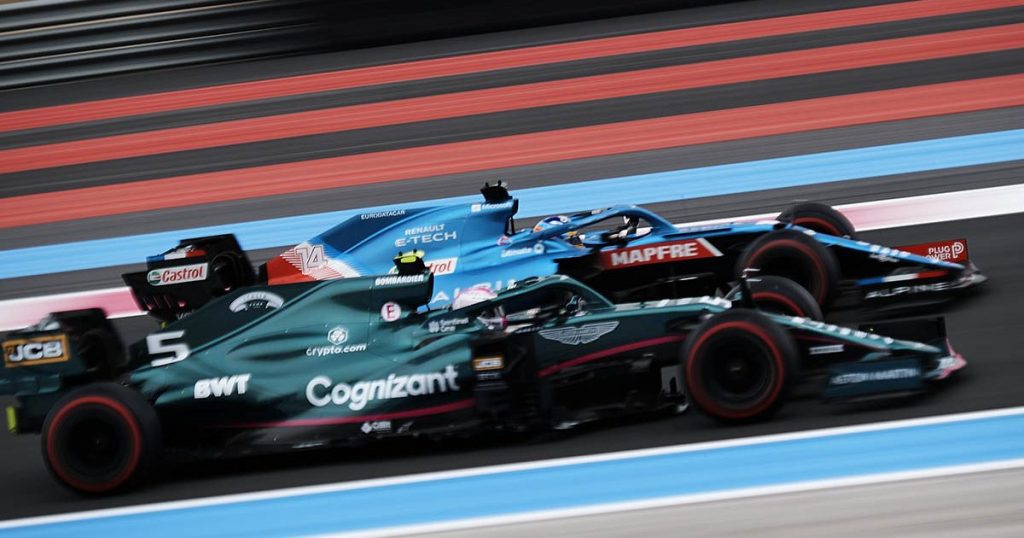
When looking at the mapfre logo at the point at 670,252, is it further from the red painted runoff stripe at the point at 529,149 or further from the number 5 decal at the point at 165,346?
the red painted runoff stripe at the point at 529,149

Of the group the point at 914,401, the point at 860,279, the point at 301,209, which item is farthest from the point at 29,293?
the point at 914,401

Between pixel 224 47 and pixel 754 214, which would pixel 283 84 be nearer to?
pixel 224 47

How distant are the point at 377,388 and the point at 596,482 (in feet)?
3.53

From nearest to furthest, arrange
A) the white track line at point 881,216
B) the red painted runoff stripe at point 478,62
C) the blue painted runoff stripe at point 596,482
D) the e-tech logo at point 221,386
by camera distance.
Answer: the blue painted runoff stripe at point 596,482 < the e-tech logo at point 221,386 < the white track line at point 881,216 < the red painted runoff stripe at point 478,62

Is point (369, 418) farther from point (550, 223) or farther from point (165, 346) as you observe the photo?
point (550, 223)

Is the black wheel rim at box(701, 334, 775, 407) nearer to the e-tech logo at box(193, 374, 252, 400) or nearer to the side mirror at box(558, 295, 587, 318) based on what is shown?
the side mirror at box(558, 295, 587, 318)

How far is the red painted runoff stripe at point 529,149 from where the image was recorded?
37.7ft

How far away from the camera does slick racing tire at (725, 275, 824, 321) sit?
18.9ft

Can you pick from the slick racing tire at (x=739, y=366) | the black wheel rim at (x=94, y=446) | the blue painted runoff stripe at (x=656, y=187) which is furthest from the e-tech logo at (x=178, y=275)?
the blue painted runoff stripe at (x=656, y=187)

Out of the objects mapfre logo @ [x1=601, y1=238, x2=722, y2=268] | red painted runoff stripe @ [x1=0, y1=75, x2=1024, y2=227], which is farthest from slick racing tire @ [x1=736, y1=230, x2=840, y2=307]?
red painted runoff stripe @ [x1=0, y1=75, x2=1024, y2=227]

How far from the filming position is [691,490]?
4.82 meters

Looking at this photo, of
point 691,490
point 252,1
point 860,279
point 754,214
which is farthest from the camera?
point 252,1

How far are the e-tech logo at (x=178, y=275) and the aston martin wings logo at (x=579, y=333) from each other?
6.60 feet

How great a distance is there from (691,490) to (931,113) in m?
7.51
